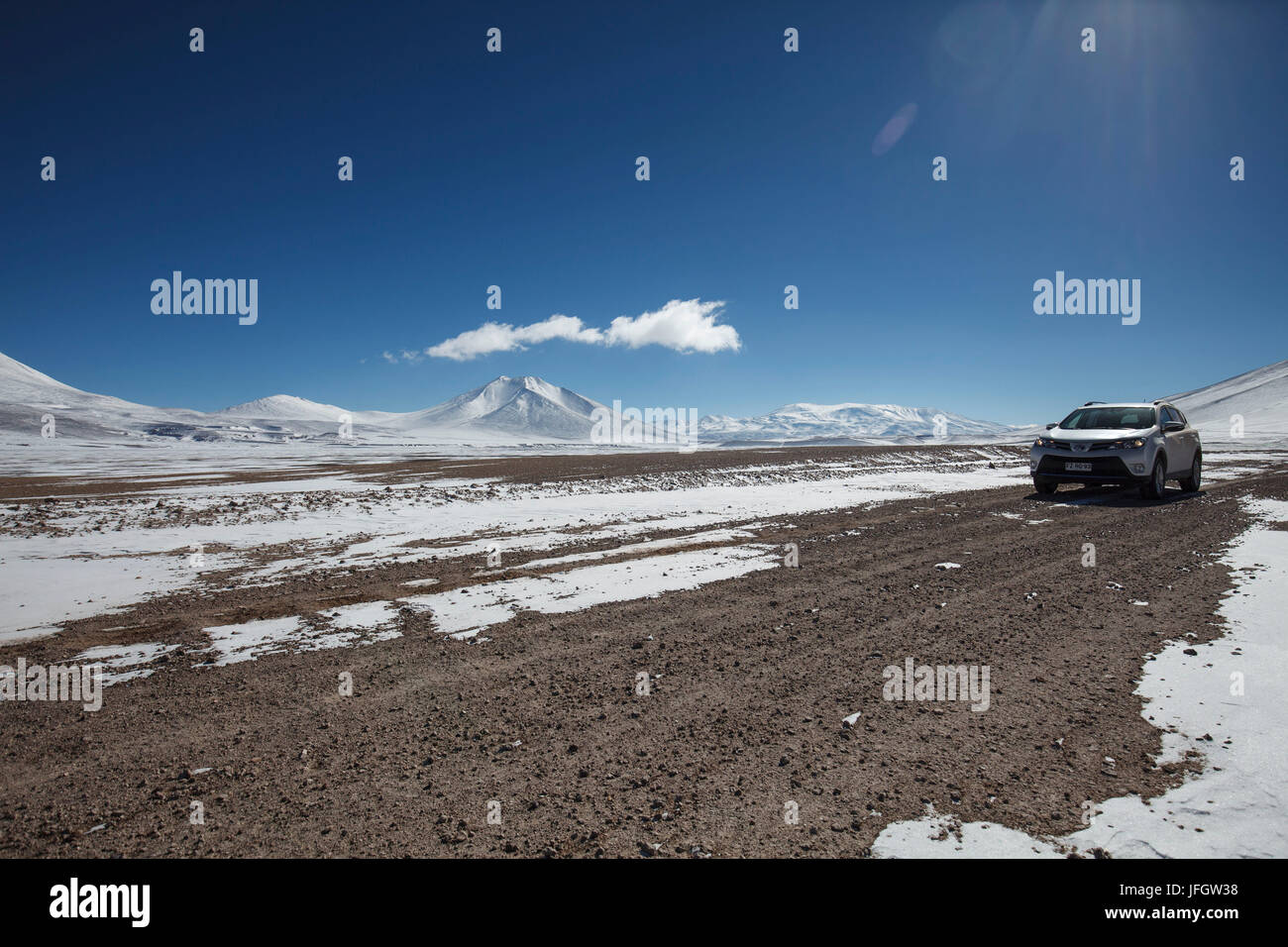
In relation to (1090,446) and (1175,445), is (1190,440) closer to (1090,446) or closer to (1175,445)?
(1175,445)

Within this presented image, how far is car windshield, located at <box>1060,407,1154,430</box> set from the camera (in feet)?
45.9

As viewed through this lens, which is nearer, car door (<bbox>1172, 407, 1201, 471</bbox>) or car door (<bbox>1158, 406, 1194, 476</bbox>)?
car door (<bbox>1158, 406, 1194, 476</bbox>)

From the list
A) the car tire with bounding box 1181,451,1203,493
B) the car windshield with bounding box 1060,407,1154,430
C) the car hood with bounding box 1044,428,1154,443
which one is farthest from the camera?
the car tire with bounding box 1181,451,1203,493

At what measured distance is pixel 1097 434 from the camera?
45.6 feet

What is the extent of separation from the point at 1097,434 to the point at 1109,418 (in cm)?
112

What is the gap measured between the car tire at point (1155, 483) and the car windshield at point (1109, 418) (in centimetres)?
98

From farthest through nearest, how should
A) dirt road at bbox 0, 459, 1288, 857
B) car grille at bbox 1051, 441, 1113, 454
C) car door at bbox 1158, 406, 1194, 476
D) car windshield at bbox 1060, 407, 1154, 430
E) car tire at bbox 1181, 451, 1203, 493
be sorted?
car tire at bbox 1181, 451, 1203, 493
car windshield at bbox 1060, 407, 1154, 430
car door at bbox 1158, 406, 1194, 476
car grille at bbox 1051, 441, 1113, 454
dirt road at bbox 0, 459, 1288, 857

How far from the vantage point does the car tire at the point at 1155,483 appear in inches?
521

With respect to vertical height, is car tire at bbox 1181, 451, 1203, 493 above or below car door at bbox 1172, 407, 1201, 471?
below

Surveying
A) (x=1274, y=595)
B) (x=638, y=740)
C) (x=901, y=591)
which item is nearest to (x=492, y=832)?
(x=638, y=740)

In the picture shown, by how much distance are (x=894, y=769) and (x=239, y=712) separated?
4.29 m

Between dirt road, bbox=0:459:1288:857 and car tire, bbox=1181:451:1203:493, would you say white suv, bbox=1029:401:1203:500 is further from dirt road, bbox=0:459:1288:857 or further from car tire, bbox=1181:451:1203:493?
dirt road, bbox=0:459:1288:857

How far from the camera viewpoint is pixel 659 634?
559 cm

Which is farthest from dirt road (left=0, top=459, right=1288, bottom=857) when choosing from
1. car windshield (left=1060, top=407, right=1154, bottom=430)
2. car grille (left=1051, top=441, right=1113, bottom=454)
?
car windshield (left=1060, top=407, right=1154, bottom=430)
